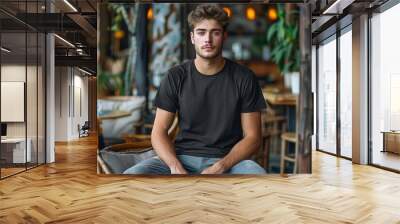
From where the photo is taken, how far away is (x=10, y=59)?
6.48 meters

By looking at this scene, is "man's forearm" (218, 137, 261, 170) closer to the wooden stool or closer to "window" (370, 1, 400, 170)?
the wooden stool

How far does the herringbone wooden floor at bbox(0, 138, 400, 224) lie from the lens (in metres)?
3.93

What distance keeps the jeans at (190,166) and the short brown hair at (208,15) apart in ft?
4.88

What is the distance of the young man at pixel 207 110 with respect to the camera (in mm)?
4598

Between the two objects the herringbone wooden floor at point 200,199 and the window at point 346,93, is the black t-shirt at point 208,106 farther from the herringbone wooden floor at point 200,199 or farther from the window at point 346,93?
the window at point 346,93

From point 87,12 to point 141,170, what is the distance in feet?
14.1

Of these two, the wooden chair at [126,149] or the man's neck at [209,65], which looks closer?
the man's neck at [209,65]

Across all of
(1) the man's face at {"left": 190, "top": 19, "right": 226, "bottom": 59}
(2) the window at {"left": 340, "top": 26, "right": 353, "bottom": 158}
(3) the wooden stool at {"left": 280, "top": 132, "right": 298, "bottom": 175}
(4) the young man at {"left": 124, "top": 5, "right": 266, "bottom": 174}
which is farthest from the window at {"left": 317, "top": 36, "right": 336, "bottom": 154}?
(1) the man's face at {"left": 190, "top": 19, "right": 226, "bottom": 59}

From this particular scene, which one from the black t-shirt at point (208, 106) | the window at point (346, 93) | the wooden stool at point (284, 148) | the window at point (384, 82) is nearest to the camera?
the black t-shirt at point (208, 106)

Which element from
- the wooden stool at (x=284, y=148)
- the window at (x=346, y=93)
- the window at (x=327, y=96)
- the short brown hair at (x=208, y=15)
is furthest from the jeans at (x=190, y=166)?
the window at (x=327, y=96)

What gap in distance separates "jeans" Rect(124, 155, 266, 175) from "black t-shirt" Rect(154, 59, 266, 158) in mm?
71

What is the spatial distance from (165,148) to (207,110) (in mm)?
672

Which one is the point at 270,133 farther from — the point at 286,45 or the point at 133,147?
the point at 133,147

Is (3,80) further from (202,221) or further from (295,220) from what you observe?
(295,220)
